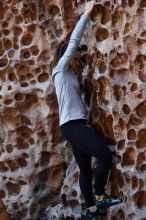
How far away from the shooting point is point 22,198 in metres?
4.07

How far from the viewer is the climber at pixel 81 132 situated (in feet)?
10.9

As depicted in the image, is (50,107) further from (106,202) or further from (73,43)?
(106,202)

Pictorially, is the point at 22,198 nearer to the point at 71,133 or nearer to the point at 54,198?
the point at 54,198

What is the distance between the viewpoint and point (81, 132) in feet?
10.9

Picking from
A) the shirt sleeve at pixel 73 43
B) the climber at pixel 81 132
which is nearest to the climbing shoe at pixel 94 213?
the climber at pixel 81 132

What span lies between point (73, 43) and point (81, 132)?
0.54m

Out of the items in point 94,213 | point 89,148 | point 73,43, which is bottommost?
point 94,213

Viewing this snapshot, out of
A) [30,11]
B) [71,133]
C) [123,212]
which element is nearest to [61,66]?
[71,133]

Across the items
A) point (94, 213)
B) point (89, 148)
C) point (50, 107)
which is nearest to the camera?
point (89, 148)

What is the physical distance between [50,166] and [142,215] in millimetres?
977

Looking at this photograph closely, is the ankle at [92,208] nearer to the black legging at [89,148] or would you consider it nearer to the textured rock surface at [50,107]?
the black legging at [89,148]

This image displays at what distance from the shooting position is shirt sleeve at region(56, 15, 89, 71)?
3342 mm

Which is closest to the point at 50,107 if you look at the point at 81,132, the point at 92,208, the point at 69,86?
the point at 69,86

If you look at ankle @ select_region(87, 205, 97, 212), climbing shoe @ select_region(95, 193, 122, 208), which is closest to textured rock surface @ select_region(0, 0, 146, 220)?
climbing shoe @ select_region(95, 193, 122, 208)
